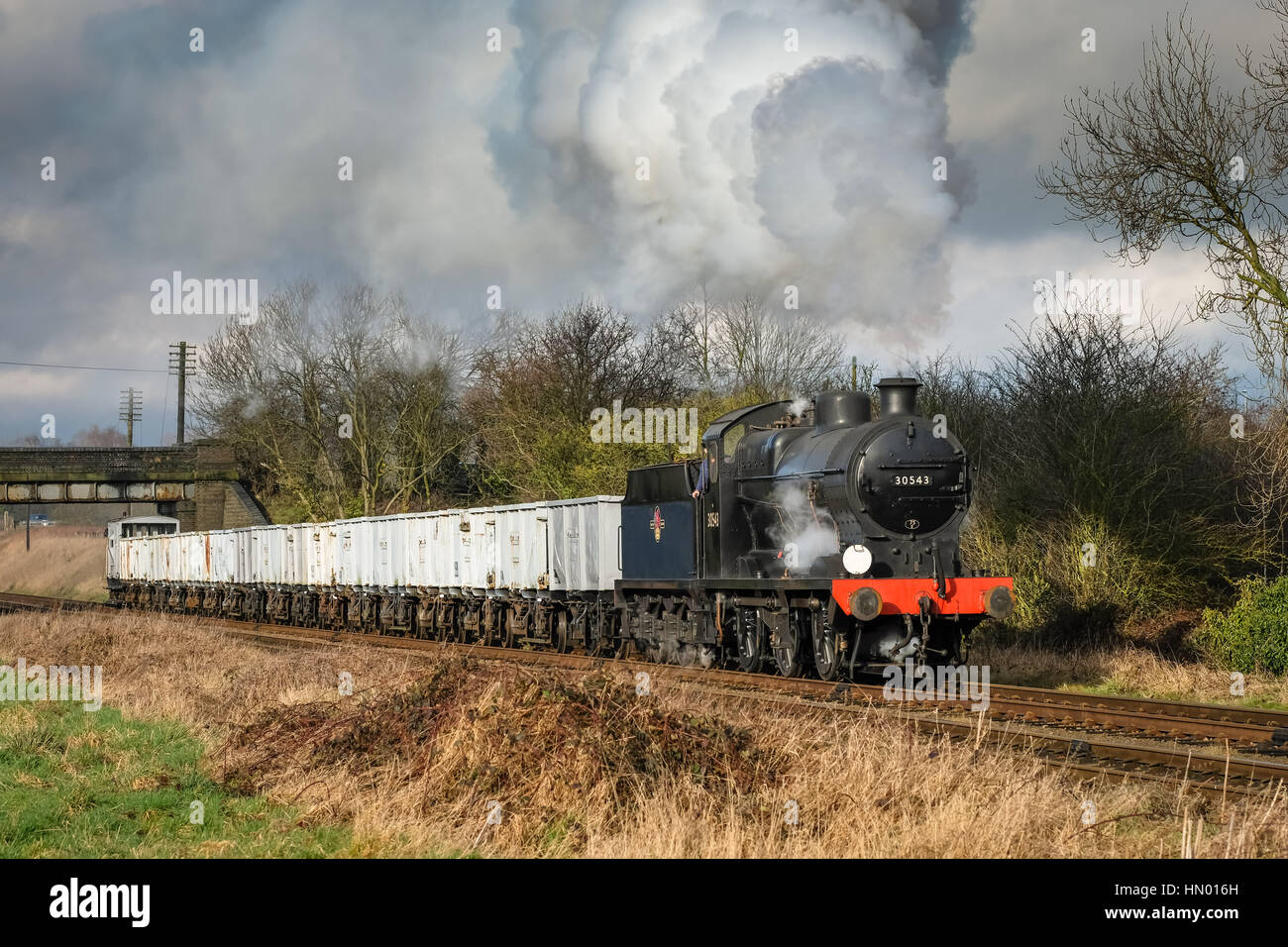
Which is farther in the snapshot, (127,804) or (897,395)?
(897,395)

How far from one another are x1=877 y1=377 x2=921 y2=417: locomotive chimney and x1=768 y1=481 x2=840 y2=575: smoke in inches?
56.6

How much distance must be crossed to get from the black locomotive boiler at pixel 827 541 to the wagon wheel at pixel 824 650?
2 centimetres

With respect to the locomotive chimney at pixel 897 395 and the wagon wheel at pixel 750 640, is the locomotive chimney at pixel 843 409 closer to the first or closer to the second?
the locomotive chimney at pixel 897 395

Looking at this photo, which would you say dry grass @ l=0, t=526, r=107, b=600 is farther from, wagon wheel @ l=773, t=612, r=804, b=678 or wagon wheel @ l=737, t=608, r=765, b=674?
wagon wheel @ l=773, t=612, r=804, b=678

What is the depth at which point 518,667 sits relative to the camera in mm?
9664

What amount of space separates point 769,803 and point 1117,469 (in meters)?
16.0

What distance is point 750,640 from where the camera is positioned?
1622cm

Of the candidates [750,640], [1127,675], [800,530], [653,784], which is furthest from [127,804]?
[1127,675]

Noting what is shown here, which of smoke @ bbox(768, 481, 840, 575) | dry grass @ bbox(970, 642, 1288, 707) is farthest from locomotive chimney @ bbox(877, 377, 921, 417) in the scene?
dry grass @ bbox(970, 642, 1288, 707)

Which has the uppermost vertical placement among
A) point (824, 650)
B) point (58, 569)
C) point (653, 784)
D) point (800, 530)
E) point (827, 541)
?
point (800, 530)

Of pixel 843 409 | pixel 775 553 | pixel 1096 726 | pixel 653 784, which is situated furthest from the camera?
pixel 775 553

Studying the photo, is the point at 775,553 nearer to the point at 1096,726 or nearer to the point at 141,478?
the point at 1096,726

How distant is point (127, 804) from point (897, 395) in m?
9.65

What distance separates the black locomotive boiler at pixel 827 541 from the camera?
1399cm
